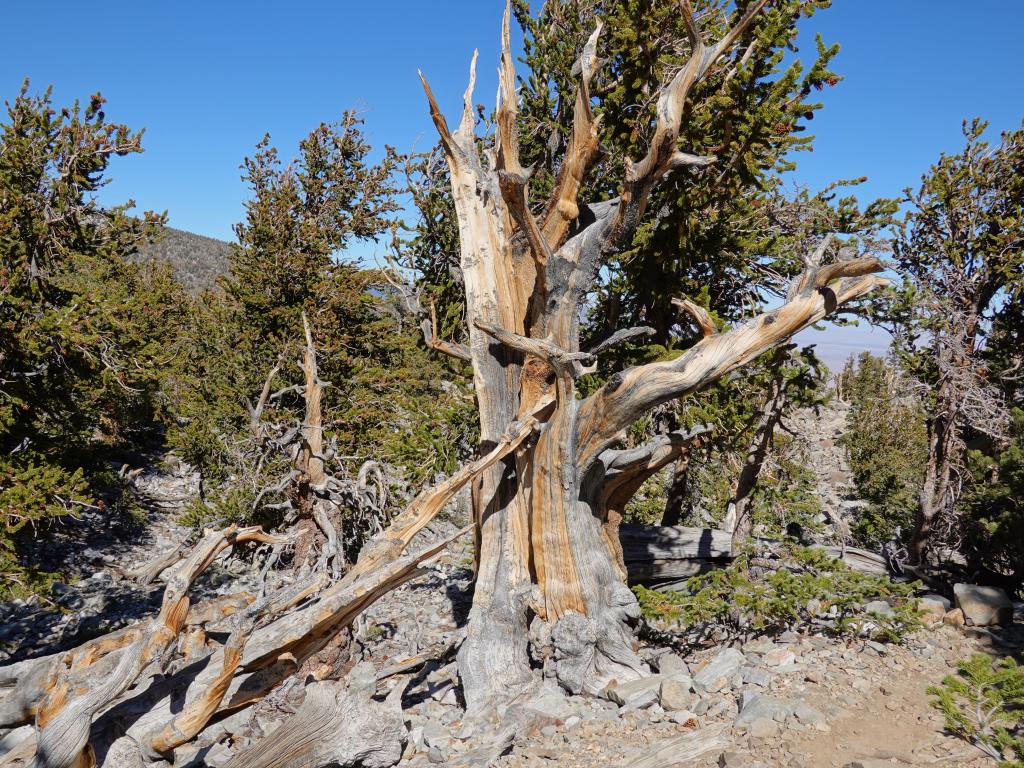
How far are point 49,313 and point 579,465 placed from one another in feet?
21.6

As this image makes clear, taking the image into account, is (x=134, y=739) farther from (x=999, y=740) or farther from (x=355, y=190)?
(x=355, y=190)

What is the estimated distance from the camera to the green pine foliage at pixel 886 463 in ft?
42.1

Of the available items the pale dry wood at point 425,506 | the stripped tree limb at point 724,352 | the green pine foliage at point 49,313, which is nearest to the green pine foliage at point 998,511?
the stripped tree limb at point 724,352

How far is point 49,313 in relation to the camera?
302 inches

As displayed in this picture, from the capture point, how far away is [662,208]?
692 centimetres

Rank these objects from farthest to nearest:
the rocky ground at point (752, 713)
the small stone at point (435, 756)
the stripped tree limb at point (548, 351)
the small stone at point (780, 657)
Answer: the stripped tree limb at point (548, 351), the small stone at point (780, 657), the small stone at point (435, 756), the rocky ground at point (752, 713)

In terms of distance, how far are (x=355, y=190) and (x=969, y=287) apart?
38.0ft

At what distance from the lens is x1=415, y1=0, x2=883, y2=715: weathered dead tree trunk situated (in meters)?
5.50

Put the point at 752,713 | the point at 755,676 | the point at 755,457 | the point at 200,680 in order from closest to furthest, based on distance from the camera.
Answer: the point at 752,713 → the point at 200,680 → the point at 755,676 → the point at 755,457

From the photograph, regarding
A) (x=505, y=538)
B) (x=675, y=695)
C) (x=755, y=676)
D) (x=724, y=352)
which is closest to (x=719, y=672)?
(x=755, y=676)

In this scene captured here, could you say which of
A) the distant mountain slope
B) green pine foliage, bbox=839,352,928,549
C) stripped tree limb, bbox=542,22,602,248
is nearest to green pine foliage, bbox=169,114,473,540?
stripped tree limb, bbox=542,22,602,248

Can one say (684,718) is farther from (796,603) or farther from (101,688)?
(101,688)

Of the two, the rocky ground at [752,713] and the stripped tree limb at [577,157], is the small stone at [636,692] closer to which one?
the rocky ground at [752,713]

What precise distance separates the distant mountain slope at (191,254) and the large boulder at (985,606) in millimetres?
53544
